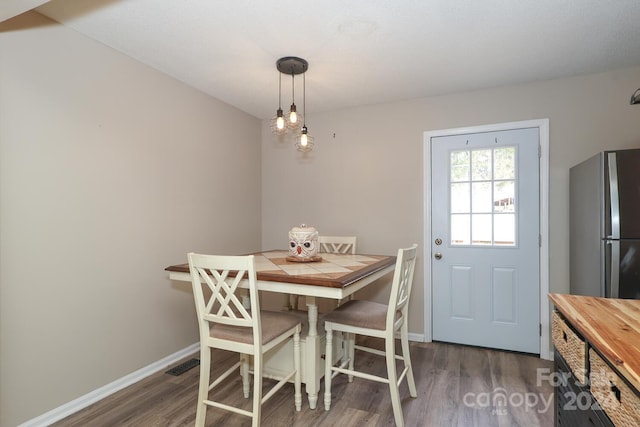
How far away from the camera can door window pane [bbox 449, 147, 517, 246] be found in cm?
298

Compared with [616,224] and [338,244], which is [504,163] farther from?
[338,244]

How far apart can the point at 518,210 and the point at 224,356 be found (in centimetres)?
282

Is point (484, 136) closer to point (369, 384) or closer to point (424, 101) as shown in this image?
point (424, 101)

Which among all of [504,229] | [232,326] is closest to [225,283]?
[232,326]

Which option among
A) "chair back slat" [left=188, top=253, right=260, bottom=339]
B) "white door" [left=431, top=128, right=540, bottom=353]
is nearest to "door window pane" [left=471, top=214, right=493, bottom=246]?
"white door" [left=431, top=128, right=540, bottom=353]

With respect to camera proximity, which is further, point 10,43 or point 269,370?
point 269,370

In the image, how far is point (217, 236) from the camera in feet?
10.8

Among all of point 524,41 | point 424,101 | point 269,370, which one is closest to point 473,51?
point 524,41

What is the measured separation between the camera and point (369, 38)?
7.22 feet

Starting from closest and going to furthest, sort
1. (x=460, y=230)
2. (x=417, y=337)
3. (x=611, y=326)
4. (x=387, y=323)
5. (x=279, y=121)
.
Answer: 1. (x=611, y=326)
2. (x=387, y=323)
3. (x=279, y=121)
4. (x=460, y=230)
5. (x=417, y=337)

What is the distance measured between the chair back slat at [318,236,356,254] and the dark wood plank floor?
3.20ft

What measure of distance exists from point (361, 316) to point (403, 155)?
1.80 meters

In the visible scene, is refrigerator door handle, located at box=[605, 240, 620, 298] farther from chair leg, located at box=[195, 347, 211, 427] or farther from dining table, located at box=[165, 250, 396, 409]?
chair leg, located at box=[195, 347, 211, 427]

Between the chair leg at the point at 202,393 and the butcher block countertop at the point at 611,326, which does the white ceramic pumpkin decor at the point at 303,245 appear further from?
the butcher block countertop at the point at 611,326
